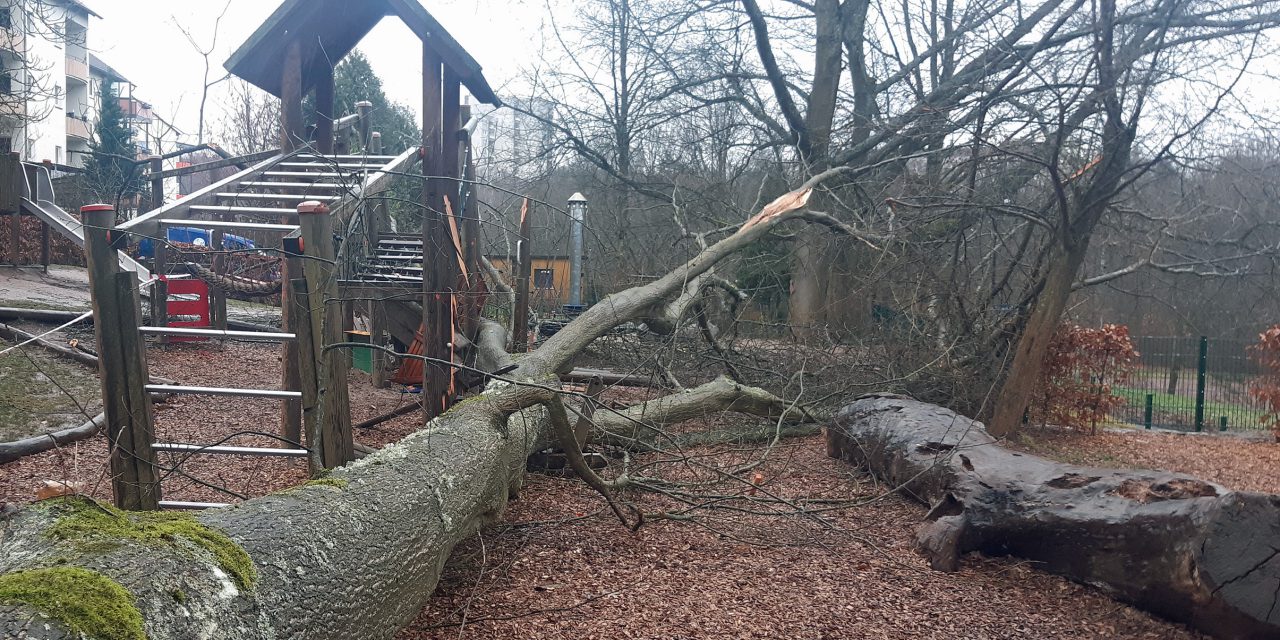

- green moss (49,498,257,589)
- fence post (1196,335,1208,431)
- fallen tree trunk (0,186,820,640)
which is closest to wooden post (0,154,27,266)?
fallen tree trunk (0,186,820,640)

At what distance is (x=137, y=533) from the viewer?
7.41ft

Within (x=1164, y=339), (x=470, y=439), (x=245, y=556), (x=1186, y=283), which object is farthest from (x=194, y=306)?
(x=1186, y=283)

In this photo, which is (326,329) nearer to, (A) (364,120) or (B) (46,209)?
(A) (364,120)

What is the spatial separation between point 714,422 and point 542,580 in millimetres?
4479

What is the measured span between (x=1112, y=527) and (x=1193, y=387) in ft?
36.4

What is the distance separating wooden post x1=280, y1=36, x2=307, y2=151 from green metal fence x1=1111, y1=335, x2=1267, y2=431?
1141 centimetres

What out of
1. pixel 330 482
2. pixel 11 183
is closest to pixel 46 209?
pixel 11 183

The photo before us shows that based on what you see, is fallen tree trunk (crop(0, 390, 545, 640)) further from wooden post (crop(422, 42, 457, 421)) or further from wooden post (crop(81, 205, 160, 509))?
wooden post (crop(422, 42, 457, 421))

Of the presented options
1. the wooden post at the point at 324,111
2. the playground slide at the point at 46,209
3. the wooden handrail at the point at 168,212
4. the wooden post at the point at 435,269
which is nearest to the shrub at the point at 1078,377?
the wooden post at the point at 435,269

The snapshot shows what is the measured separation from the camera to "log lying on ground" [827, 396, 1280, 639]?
366 cm

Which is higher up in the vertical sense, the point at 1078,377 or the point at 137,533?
the point at 137,533

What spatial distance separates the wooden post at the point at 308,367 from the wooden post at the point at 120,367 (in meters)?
0.75

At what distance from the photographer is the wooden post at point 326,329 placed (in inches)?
160

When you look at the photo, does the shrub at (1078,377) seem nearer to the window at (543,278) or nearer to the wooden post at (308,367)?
the window at (543,278)
